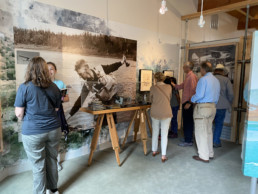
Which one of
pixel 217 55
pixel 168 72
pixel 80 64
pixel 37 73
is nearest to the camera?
pixel 37 73

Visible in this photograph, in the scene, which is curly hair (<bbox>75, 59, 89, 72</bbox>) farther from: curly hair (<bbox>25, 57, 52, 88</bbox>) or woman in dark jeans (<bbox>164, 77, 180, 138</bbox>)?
woman in dark jeans (<bbox>164, 77, 180, 138</bbox>)

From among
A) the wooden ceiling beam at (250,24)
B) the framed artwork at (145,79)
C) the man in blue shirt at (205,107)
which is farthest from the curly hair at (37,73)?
the wooden ceiling beam at (250,24)

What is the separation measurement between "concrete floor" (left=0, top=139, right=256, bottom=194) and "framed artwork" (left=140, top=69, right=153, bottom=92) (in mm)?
1403

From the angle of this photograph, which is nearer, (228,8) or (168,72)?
(228,8)

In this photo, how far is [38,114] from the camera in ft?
6.31

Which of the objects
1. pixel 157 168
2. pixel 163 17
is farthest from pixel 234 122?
pixel 163 17

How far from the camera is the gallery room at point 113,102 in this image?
2004 millimetres

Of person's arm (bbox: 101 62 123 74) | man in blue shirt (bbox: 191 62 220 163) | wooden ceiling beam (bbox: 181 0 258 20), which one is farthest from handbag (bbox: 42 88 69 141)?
wooden ceiling beam (bbox: 181 0 258 20)

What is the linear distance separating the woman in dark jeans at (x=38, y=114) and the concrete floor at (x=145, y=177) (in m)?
0.60

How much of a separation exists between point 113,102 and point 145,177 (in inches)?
49.4

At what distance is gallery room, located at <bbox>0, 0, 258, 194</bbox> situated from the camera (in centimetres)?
200

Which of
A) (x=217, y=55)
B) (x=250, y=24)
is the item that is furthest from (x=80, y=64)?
(x=250, y=24)

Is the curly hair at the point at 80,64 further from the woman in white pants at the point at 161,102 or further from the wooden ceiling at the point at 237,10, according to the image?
the wooden ceiling at the point at 237,10

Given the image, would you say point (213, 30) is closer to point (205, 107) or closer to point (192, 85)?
point (192, 85)
